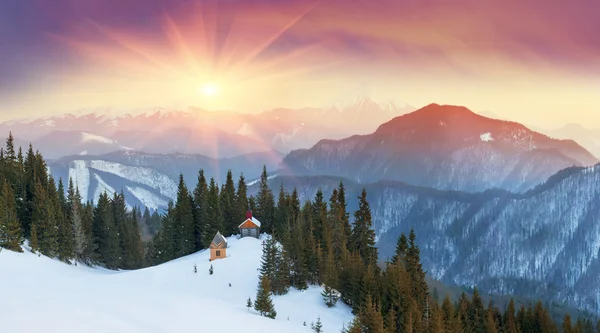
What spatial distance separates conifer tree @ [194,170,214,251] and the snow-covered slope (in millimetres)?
7158

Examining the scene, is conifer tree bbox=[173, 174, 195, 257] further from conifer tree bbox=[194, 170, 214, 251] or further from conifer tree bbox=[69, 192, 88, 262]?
conifer tree bbox=[69, 192, 88, 262]

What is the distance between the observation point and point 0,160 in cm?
8200

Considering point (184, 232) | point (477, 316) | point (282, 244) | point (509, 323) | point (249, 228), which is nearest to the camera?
point (282, 244)

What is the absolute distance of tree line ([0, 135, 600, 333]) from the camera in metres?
57.2

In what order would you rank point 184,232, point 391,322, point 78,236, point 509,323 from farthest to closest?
point 184,232 < point 509,323 < point 78,236 < point 391,322

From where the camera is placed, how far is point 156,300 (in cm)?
3569

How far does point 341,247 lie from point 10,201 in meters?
53.9

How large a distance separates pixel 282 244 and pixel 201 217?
89.4ft

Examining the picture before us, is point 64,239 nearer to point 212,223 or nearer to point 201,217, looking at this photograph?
point 212,223

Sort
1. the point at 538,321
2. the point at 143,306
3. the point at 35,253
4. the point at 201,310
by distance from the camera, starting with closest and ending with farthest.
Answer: the point at 143,306 < the point at 201,310 < the point at 35,253 < the point at 538,321

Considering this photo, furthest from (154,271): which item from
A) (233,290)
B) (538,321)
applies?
(538,321)

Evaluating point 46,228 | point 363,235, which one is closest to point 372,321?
point 363,235

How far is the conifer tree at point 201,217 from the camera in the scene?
86606mm

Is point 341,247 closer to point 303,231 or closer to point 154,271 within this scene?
point 303,231
